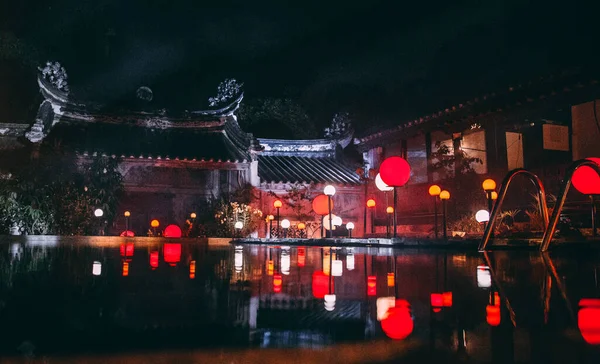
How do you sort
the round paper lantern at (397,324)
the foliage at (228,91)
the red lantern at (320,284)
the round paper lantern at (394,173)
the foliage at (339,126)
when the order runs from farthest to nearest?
the foliage at (339,126) < the foliage at (228,91) < the round paper lantern at (394,173) < the red lantern at (320,284) < the round paper lantern at (397,324)

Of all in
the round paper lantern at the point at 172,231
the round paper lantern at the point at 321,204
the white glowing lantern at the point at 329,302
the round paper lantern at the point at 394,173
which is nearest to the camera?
the white glowing lantern at the point at 329,302

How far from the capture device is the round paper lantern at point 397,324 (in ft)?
3.79

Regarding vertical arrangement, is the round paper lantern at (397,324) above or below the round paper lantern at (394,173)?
below

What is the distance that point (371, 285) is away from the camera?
221 cm

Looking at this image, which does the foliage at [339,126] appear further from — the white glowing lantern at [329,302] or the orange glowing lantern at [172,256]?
the white glowing lantern at [329,302]

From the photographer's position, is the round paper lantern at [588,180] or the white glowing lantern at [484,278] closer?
the white glowing lantern at [484,278]

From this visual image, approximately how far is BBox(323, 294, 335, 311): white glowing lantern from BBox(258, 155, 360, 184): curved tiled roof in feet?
51.6

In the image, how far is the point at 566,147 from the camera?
1362 centimetres

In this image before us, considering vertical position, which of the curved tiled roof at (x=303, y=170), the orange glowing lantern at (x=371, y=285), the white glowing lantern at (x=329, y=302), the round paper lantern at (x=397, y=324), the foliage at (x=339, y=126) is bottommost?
the round paper lantern at (x=397, y=324)

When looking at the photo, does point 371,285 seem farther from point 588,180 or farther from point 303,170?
point 303,170

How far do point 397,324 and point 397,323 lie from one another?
0.01 metres

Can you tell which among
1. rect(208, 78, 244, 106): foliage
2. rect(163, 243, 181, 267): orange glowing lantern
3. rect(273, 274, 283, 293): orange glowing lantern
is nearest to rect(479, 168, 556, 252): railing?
rect(273, 274, 283, 293): orange glowing lantern

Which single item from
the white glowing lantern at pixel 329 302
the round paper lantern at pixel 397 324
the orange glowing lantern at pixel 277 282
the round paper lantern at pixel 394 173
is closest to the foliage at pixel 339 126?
the round paper lantern at pixel 394 173

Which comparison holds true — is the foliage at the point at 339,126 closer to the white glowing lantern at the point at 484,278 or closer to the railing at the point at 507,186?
the railing at the point at 507,186
